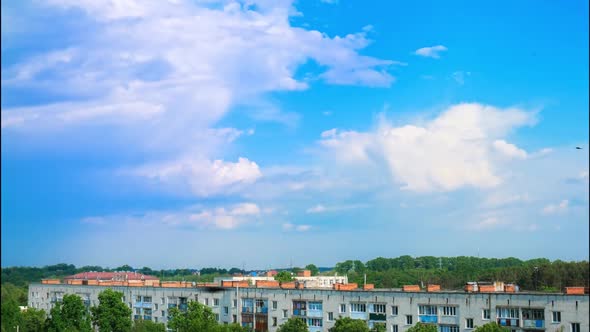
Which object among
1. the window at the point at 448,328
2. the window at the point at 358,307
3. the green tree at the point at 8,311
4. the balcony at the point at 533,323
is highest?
the green tree at the point at 8,311

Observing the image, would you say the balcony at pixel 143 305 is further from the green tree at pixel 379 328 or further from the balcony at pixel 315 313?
the green tree at pixel 379 328

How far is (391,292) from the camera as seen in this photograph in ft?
209

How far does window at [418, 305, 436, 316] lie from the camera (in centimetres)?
6091

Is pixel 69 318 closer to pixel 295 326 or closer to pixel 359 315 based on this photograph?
pixel 295 326

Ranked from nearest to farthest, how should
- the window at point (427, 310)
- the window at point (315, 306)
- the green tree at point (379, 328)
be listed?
the window at point (427, 310) < the green tree at point (379, 328) < the window at point (315, 306)

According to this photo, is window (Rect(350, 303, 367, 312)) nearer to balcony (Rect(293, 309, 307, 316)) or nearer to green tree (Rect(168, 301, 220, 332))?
balcony (Rect(293, 309, 307, 316))

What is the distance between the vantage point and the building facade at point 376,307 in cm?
5425

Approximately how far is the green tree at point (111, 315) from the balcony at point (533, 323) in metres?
38.9

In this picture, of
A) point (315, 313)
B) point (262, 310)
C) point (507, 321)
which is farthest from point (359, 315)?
point (507, 321)

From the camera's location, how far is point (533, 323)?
181 feet

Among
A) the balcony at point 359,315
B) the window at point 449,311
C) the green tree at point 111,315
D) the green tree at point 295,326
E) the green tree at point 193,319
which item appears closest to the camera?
the window at point 449,311

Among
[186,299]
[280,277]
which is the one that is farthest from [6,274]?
[280,277]

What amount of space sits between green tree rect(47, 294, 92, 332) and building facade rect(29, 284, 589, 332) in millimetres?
16271

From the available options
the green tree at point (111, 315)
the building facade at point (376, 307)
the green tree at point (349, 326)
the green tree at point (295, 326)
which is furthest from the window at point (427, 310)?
the green tree at point (111, 315)
